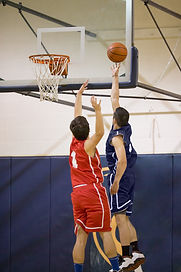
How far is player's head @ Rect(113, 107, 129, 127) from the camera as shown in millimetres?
4879

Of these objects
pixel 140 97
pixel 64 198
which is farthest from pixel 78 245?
pixel 140 97

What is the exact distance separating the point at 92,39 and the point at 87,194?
226 cm

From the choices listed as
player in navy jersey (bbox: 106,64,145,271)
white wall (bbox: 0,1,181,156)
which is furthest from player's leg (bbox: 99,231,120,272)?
white wall (bbox: 0,1,181,156)

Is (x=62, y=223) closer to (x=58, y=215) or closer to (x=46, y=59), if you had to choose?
(x=58, y=215)

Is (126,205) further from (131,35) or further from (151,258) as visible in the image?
(131,35)

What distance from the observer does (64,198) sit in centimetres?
645

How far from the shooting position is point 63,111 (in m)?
8.12

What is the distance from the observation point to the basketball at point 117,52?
4.92 m

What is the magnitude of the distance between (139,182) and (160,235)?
2.66 feet

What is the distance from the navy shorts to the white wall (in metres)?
2.82

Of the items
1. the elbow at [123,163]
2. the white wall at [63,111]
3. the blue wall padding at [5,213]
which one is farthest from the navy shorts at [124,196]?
the white wall at [63,111]

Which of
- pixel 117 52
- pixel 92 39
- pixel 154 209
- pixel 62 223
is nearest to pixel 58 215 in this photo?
pixel 62 223

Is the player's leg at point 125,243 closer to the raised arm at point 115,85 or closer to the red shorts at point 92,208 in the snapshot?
the red shorts at point 92,208

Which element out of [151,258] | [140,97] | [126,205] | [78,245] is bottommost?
[151,258]
